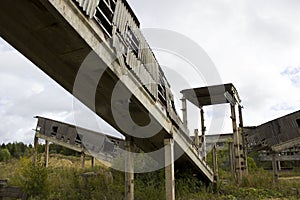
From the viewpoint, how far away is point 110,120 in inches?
380

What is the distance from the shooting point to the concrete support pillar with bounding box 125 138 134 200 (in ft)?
33.2

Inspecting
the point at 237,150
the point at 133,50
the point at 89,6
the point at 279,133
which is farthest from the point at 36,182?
the point at 279,133

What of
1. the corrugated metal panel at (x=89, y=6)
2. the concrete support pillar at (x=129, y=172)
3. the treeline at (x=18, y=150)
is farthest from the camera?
the treeline at (x=18, y=150)

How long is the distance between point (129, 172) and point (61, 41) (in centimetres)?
579

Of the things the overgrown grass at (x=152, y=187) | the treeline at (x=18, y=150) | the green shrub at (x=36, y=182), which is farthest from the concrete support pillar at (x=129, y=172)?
the treeline at (x=18, y=150)

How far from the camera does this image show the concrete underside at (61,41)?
4.93m

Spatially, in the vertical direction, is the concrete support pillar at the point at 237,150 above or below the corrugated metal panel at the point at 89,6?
below

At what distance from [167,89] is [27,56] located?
4.93 metres

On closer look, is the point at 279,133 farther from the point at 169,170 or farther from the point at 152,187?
the point at 169,170

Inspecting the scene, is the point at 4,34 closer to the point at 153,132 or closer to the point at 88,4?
the point at 88,4

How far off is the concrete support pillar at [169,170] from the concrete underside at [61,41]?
1.48 m

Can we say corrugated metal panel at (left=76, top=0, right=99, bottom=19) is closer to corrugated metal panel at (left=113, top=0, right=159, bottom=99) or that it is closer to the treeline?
corrugated metal panel at (left=113, top=0, right=159, bottom=99)

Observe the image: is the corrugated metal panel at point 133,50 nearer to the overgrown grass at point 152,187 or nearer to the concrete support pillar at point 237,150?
the overgrown grass at point 152,187

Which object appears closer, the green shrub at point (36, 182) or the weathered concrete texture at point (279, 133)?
the green shrub at point (36, 182)
